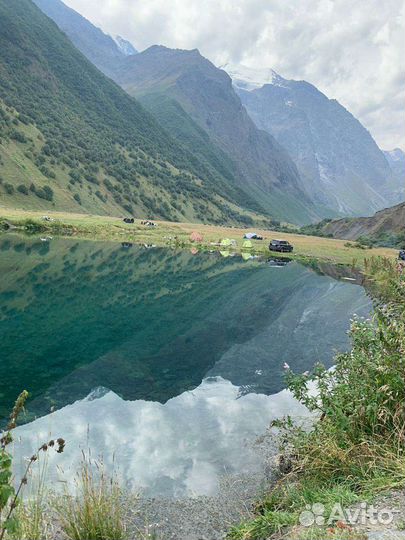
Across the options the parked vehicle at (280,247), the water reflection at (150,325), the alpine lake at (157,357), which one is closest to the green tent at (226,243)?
the parked vehicle at (280,247)

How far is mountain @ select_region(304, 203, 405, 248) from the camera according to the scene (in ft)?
399

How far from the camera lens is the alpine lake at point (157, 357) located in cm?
1400

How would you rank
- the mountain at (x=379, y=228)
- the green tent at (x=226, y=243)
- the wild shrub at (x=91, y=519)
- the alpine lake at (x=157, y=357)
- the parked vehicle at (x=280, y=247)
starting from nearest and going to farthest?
the wild shrub at (x=91, y=519), the alpine lake at (x=157, y=357), the parked vehicle at (x=280, y=247), the green tent at (x=226, y=243), the mountain at (x=379, y=228)

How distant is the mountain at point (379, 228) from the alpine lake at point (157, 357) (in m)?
71.2

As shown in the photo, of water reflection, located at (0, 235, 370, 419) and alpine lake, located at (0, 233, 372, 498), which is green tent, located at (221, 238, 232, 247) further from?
alpine lake, located at (0, 233, 372, 498)

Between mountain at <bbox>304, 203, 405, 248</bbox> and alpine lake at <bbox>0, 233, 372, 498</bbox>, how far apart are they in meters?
71.2

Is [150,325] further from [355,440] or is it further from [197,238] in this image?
[197,238]

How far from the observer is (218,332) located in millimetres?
32188

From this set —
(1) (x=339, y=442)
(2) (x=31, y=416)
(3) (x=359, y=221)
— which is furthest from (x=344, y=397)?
(3) (x=359, y=221)

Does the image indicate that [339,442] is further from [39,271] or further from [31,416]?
[39,271]

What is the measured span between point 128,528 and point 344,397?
18.9ft

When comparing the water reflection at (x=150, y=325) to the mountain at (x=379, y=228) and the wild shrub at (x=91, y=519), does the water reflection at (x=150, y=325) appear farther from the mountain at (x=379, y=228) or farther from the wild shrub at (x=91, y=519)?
the mountain at (x=379, y=228)

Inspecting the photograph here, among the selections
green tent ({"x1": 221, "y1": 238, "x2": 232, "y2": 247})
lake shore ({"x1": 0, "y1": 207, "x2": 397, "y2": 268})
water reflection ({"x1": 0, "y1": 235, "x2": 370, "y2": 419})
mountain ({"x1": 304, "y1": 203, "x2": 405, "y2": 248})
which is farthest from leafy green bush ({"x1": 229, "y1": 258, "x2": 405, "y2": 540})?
mountain ({"x1": 304, "y1": 203, "x2": 405, "y2": 248})

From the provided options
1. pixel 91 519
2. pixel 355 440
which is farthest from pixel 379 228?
pixel 91 519
